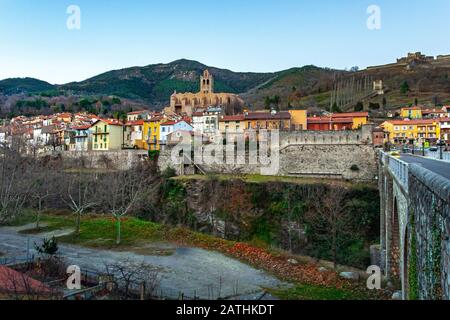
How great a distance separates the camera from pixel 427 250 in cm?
658

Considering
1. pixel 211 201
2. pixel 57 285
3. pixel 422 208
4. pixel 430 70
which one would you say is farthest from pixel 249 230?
pixel 430 70

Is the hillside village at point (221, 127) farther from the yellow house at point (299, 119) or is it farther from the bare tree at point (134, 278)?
the bare tree at point (134, 278)

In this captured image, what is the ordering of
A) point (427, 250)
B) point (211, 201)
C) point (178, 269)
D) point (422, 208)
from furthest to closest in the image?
point (211, 201), point (178, 269), point (422, 208), point (427, 250)

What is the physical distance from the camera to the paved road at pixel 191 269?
1575 centimetres

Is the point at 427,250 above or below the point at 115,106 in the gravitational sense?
below

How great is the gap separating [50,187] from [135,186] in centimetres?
864

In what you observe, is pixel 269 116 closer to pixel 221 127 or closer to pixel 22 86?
pixel 221 127

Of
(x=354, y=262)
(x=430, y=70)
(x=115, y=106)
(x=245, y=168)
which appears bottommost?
(x=354, y=262)

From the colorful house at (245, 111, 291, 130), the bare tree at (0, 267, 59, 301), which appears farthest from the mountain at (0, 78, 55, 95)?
the bare tree at (0, 267, 59, 301)

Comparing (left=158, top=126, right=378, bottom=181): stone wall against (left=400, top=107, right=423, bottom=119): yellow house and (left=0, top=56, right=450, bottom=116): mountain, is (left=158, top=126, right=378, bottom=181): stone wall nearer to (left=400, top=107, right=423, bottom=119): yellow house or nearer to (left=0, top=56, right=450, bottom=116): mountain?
(left=400, top=107, right=423, bottom=119): yellow house

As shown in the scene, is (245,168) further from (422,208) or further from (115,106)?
(115,106)

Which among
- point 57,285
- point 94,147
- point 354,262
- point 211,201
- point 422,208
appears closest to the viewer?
point 422,208

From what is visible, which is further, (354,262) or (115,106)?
(115,106)

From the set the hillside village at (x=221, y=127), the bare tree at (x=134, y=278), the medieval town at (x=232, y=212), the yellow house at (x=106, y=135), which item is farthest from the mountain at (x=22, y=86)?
the bare tree at (x=134, y=278)
